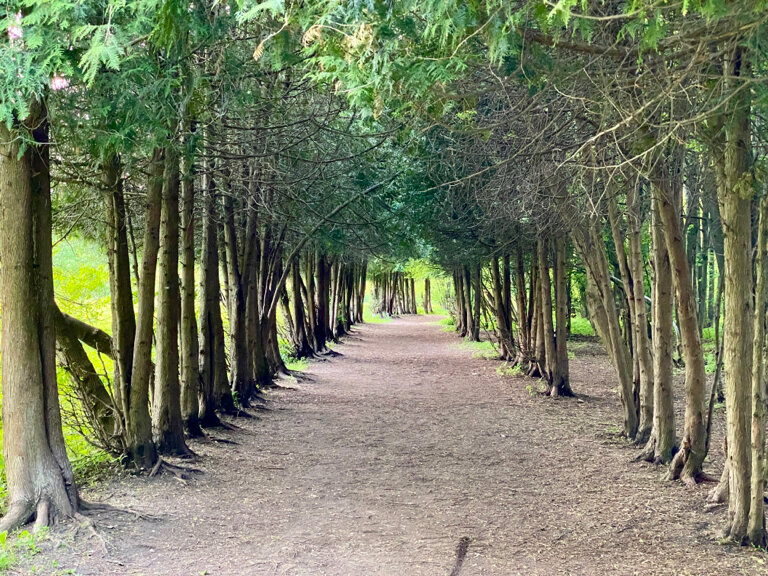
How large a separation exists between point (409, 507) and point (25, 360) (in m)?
3.73

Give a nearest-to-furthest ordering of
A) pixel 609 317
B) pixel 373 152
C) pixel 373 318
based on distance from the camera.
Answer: pixel 609 317 < pixel 373 152 < pixel 373 318

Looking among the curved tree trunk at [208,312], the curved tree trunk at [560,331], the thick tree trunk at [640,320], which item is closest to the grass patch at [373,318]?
the curved tree trunk at [560,331]

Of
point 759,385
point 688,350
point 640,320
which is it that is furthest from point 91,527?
point 640,320

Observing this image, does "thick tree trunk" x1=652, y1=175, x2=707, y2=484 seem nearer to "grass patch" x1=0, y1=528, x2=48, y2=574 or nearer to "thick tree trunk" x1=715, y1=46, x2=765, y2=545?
"thick tree trunk" x1=715, y1=46, x2=765, y2=545

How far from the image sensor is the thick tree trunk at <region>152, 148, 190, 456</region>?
852cm

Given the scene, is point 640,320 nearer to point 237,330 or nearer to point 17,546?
point 17,546

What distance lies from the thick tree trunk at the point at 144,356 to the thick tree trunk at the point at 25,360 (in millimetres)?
1725

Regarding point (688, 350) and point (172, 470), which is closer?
point (688, 350)

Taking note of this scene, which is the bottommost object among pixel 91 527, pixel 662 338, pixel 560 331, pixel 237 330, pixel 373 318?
pixel 373 318

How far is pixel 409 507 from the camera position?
6.94m

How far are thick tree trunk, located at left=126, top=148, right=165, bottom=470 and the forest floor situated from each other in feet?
1.23

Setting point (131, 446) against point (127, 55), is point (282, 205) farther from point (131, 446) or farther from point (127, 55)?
point (127, 55)

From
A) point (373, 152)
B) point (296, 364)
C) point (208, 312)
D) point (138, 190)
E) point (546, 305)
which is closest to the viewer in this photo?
point (138, 190)

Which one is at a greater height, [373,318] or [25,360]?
[25,360]
